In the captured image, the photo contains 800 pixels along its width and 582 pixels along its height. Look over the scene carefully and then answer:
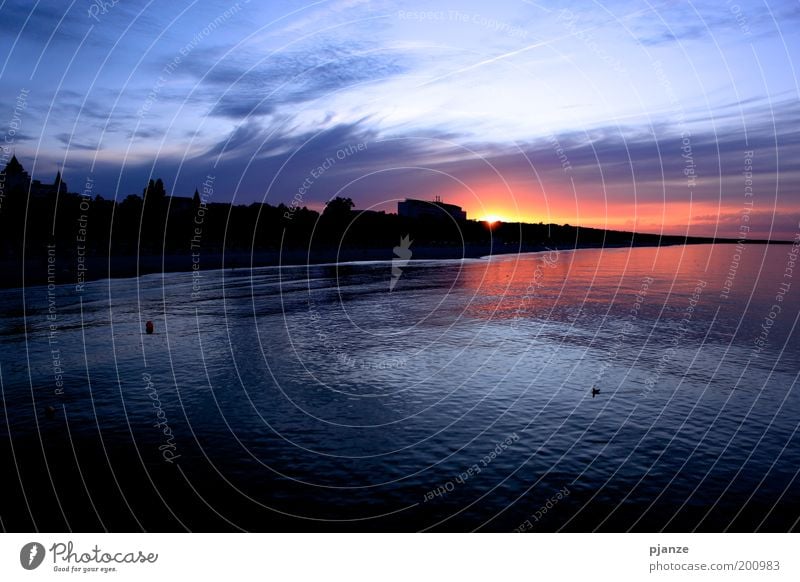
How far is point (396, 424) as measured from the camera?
28.7 meters

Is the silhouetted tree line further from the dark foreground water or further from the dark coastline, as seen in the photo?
the dark foreground water

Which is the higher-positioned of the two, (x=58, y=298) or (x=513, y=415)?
(x=58, y=298)

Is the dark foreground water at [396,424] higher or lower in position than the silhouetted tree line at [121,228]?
lower

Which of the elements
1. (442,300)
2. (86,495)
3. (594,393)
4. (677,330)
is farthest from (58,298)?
(677,330)

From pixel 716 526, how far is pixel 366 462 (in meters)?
13.1

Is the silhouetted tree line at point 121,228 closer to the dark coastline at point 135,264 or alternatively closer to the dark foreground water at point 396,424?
the dark coastline at point 135,264

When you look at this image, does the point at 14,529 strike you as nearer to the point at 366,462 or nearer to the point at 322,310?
the point at 366,462

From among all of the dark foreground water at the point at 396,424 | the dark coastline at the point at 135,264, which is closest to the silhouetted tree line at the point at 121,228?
the dark coastline at the point at 135,264

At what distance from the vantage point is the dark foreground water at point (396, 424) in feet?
64.5

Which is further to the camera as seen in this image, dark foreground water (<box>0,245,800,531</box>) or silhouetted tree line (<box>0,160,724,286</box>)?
silhouetted tree line (<box>0,160,724,286</box>)

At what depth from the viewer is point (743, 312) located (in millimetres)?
70812

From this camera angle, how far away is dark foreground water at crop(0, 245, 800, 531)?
19.7 m

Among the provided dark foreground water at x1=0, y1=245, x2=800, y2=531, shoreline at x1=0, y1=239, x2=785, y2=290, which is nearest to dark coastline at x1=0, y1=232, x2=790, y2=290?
shoreline at x1=0, y1=239, x2=785, y2=290

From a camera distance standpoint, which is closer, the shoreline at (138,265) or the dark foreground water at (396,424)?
the dark foreground water at (396,424)
